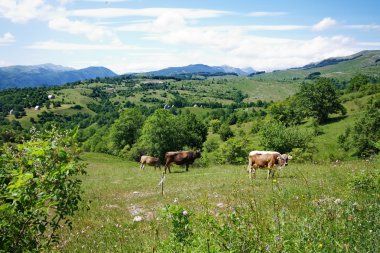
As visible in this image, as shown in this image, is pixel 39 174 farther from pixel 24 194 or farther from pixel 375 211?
pixel 375 211

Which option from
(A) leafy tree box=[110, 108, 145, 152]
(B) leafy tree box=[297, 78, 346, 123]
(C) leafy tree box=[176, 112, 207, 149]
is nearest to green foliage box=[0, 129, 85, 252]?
(C) leafy tree box=[176, 112, 207, 149]

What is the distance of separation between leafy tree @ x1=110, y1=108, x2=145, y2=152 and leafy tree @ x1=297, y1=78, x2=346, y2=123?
60.3 meters

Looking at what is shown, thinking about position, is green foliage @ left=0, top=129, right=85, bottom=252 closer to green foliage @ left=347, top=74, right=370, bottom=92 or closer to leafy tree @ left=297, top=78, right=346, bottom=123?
leafy tree @ left=297, top=78, right=346, bottom=123

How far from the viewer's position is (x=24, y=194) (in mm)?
4617

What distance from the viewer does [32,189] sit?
187 inches

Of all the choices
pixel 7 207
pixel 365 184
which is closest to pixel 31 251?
pixel 7 207

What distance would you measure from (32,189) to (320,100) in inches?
4410

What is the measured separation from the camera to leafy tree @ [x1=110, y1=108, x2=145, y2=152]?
93062 millimetres

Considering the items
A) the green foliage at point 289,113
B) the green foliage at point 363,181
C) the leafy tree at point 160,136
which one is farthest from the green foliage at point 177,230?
the green foliage at point 289,113

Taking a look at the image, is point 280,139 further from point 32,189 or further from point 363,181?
point 32,189

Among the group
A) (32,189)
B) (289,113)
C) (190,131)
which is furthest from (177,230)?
(289,113)

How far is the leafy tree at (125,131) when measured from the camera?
305 ft

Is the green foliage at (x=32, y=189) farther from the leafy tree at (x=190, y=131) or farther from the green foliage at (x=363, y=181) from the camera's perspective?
the leafy tree at (x=190, y=131)

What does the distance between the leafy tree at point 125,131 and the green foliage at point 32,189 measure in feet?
289
